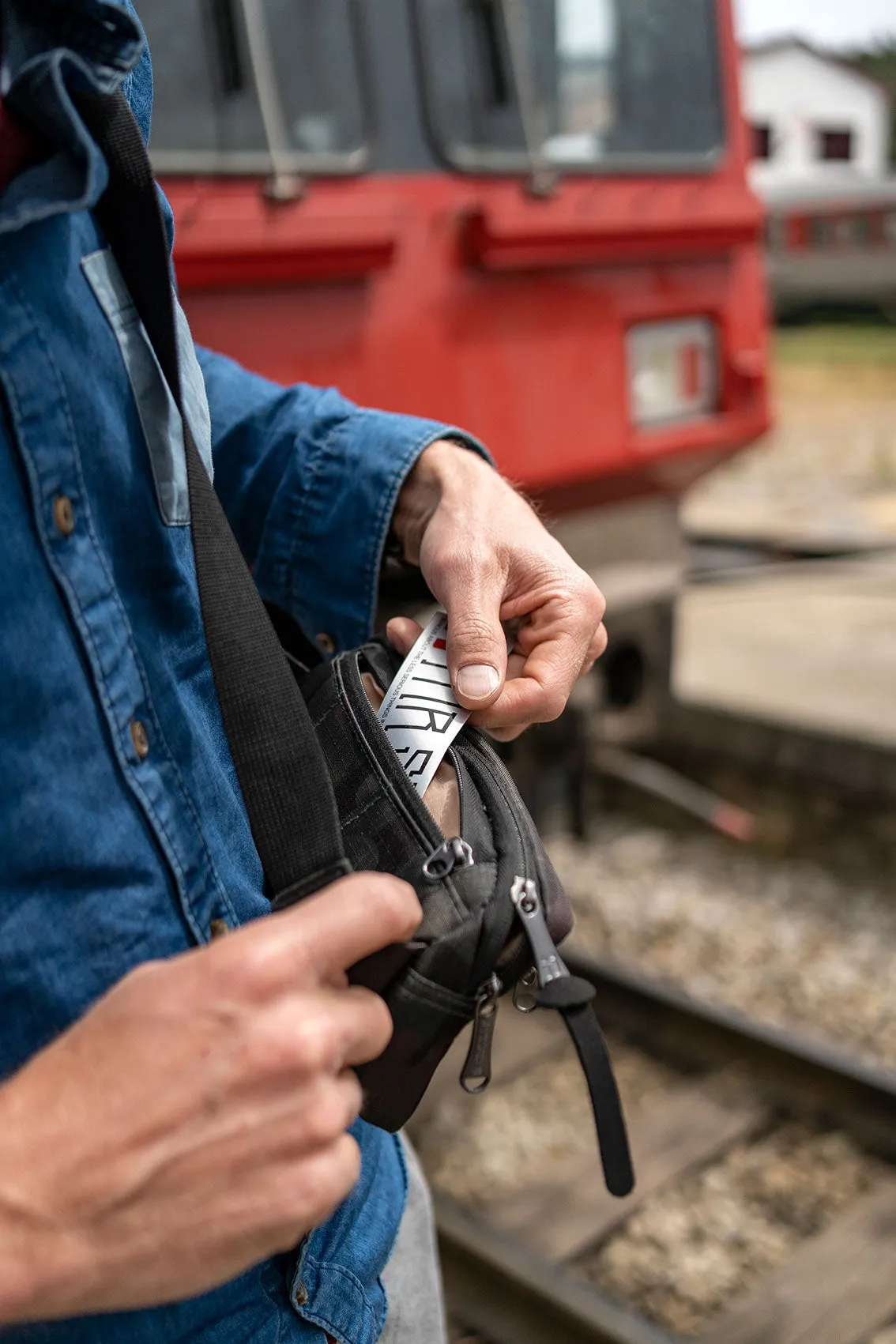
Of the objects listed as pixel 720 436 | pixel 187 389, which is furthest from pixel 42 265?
pixel 720 436

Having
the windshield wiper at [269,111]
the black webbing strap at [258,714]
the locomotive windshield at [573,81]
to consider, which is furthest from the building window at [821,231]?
the black webbing strap at [258,714]

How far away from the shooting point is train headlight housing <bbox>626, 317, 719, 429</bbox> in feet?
11.0

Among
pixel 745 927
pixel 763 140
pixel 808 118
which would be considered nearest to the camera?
pixel 745 927

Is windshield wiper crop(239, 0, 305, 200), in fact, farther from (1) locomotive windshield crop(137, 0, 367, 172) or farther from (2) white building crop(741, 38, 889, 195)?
(2) white building crop(741, 38, 889, 195)

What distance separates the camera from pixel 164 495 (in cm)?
85

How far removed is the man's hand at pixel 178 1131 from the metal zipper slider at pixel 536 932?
22 cm

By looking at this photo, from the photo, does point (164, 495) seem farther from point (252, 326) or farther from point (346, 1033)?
point (252, 326)

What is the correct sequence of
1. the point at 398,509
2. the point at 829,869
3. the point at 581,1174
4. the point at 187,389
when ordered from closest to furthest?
the point at 187,389 → the point at 398,509 → the point at 581,1174 → the point at 829,869

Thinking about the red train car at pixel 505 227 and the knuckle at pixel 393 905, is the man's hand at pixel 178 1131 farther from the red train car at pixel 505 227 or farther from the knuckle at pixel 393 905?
the red train car at pixel 505 227

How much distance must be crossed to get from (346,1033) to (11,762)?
25 centimetres

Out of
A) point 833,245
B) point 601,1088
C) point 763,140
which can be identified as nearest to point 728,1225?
point 601,1088

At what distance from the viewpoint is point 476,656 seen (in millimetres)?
1025

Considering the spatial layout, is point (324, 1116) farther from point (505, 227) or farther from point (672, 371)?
point (672, 371)

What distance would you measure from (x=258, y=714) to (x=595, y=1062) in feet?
1.13
